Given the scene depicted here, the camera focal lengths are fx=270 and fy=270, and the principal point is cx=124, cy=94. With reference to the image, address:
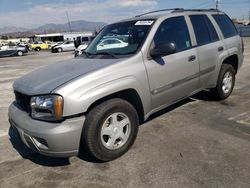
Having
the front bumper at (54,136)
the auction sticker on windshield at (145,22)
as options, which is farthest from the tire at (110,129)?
the auction sticker on windshield at (145,22)

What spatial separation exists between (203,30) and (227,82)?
1.42m

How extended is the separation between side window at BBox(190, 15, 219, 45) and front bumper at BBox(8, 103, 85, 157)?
2727 mm

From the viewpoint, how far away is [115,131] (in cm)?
341

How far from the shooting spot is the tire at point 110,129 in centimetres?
309

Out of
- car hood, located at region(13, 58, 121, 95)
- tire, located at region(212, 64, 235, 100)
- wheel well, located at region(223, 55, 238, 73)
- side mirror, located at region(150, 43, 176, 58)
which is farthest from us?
wheel well, located at region(223, 55, 238, 73)

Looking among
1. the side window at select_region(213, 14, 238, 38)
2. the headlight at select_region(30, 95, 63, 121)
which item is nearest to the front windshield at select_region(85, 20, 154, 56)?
the headlight at select_region(30, 95, 63, 121)

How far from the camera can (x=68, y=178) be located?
3135 millimetres

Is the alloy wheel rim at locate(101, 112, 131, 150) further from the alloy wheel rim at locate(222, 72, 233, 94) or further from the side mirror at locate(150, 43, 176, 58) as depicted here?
the alloy wheel rim at locate(222, 72, 233, 94)

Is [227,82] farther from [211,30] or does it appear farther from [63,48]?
[63,48]

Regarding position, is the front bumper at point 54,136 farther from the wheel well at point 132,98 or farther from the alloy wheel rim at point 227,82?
the alloy wheel rim at point 227,82

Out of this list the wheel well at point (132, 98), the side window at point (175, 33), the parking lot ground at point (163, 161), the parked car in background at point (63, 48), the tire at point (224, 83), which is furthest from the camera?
the parked car in background at point (63, 48)

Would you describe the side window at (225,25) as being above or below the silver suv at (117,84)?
above

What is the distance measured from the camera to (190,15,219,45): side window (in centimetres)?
468

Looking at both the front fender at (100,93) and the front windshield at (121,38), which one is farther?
the front windshield at (121,38)
